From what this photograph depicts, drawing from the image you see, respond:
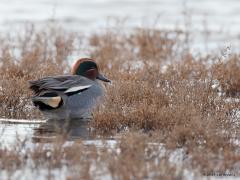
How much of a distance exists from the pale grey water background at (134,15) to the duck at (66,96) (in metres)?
5.74

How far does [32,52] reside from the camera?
11.3 metres

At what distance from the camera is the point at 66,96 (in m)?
8.48

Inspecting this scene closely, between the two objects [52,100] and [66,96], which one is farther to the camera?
[66,96]

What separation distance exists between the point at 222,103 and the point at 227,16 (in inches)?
370

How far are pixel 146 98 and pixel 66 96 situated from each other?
0.91 metres

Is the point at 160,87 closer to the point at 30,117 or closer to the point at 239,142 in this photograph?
the point at 30,117

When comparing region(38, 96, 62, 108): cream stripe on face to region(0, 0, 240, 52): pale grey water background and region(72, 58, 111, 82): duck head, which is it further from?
region(0, 0, 240, 52): pale grey water background

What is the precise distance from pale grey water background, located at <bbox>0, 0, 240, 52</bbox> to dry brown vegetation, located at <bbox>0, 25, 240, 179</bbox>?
6.87ft

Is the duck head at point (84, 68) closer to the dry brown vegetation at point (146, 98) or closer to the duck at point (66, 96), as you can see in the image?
the duck at point (66, 96)

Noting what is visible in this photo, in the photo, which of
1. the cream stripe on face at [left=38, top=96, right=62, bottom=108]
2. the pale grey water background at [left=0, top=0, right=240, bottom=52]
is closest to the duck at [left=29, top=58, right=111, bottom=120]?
the cream stripe on face at [left=38, top=96, right=62, bottom=108]

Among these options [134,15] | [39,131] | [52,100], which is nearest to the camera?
[39,131]

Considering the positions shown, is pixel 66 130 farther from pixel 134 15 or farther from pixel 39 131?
pixel 134 15

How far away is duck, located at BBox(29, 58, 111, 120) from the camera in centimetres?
832

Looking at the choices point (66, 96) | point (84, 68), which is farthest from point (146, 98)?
point (66, 96)
